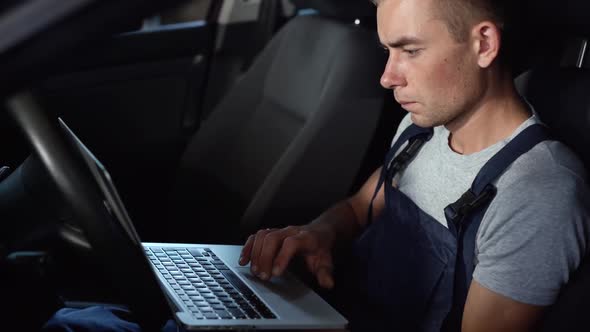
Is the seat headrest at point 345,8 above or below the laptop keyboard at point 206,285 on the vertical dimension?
above

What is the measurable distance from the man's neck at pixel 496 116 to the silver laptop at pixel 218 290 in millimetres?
405

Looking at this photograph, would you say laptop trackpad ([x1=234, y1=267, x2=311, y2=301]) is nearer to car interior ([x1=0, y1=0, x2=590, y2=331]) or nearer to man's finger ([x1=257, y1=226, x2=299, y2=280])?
man's finger ([x1=257, y1=226, x2=299, y2=280])

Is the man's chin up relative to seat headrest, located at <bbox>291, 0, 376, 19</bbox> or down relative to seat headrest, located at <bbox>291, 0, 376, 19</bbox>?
down

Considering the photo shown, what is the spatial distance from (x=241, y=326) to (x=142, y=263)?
0.18m

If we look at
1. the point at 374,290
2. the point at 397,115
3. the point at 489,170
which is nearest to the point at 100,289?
the point at 374,290

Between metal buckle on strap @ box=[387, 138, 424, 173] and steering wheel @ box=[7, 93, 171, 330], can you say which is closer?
steering wheel @ box=[7, 93, 171, 330]

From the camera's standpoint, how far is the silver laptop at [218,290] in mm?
1160

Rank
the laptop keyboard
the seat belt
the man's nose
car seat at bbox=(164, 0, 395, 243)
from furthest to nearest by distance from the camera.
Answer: the seat belt < car seat at bbox=(164, 0, 395, 243) < the man's nose < the laptop keyboard

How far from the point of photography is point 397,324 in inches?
61.7

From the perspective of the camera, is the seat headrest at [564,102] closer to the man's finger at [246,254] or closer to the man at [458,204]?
the man at [458,204]

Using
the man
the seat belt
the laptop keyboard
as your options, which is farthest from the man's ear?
the seat belt

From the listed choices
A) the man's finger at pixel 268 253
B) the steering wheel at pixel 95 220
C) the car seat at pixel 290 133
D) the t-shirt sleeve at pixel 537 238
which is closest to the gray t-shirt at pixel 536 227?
the t-shirt sleeve at pixel 537 238

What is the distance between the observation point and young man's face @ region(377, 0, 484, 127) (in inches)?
58.1

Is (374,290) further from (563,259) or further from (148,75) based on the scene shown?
(148,75)
